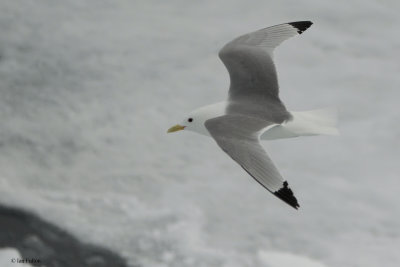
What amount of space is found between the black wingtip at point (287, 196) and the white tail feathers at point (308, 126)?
0.94 metres

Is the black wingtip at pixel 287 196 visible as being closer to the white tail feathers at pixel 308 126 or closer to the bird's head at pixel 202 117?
the white tail feathers at pixel 308 126

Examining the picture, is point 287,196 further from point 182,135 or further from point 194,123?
point 182,135

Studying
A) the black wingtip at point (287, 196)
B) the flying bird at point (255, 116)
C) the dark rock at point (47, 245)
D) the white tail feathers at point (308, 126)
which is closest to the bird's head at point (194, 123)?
the flying bird at point (255, 116)

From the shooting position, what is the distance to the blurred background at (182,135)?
453 cm

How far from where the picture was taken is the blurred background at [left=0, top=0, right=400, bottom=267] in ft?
14.9

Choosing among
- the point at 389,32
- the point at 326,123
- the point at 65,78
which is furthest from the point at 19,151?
the point at 389,32

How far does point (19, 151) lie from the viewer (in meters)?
5.10

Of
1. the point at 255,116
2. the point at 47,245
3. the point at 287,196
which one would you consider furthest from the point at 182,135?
the point at 287,196

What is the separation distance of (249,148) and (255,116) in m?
0.59

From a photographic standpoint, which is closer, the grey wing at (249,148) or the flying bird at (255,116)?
the grey wing at (249,148)

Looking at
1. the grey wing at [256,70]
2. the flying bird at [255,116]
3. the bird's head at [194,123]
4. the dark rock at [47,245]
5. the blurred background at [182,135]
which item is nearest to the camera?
the flying bird at [255,116]

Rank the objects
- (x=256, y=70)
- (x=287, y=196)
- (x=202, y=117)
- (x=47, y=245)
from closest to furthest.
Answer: (x=287, y=196) < (x=47, y=245) < (x=202, y=117) < (x=256, y=70)

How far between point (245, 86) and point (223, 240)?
112 cm

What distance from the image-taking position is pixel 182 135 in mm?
5508
